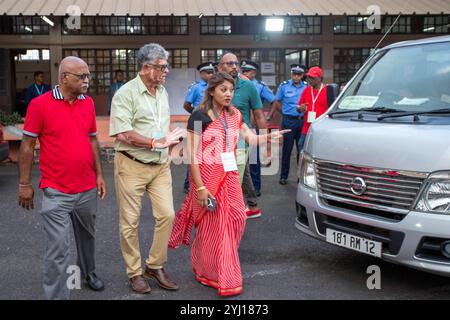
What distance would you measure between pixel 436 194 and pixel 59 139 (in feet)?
8.64

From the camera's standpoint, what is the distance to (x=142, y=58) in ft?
12.9

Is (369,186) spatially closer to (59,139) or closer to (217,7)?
(59,139)

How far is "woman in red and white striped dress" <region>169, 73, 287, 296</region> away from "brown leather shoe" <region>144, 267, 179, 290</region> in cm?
29

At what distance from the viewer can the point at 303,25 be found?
528 inches

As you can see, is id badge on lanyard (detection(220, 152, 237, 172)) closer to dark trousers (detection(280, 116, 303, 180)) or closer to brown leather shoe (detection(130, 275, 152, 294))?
brown leather shoe (detection(130, 275, 152, 294))

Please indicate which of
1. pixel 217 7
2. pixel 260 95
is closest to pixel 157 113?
pixel 260 95

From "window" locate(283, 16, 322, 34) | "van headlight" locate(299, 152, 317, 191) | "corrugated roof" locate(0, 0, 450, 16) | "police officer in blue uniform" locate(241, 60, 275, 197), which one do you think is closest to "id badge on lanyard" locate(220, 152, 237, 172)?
"van headlight" locate(299, 152, 317, 191)

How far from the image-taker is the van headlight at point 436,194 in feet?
11.0

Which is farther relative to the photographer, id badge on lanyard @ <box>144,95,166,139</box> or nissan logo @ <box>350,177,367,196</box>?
id badge on lanyard @ <box>144,95,166,139</box>

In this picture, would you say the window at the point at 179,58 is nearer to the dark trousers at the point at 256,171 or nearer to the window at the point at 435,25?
the window at the point at 435,25

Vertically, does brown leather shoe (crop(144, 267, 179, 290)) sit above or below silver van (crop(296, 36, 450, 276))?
below

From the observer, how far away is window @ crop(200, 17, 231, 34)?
13.2 metres

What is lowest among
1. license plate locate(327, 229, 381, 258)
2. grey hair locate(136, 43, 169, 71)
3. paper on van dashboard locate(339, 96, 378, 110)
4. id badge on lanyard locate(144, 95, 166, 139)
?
license plate locate(327, 229, 381, 258)

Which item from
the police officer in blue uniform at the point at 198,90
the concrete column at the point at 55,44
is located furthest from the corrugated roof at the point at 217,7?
the police officer in blue uniform at the point at 198,90
